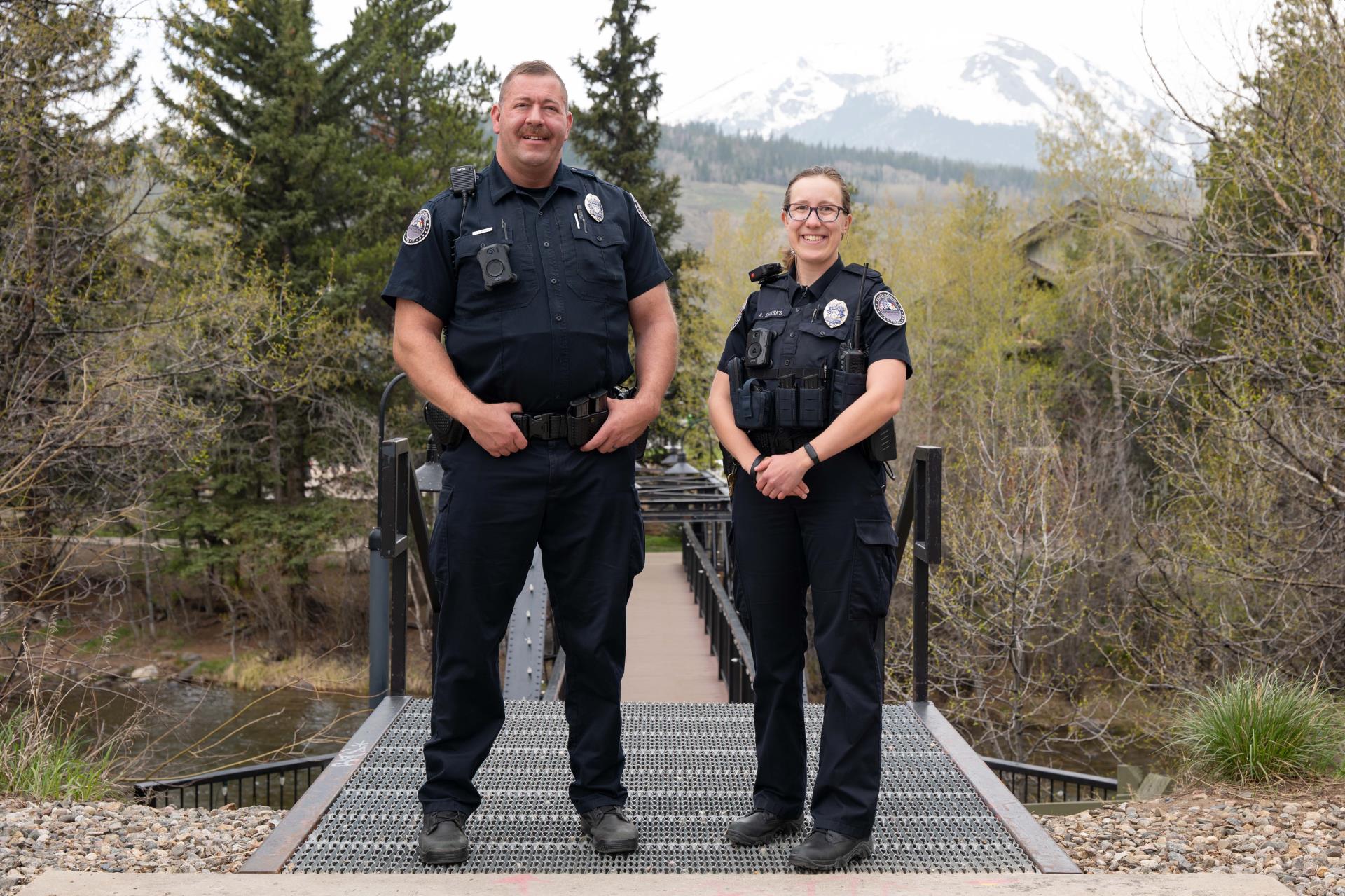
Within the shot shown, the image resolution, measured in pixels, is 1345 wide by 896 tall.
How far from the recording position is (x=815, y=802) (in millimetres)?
3285

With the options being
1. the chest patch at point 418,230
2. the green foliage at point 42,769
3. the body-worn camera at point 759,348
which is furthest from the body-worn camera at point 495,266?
the green foliage at point 42,769

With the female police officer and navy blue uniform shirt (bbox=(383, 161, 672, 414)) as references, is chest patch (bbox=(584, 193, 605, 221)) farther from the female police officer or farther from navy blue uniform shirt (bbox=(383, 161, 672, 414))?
the female police officer

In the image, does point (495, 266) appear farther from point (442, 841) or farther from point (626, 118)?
point (626, 118)

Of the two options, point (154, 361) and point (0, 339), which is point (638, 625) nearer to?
point (154, 361)

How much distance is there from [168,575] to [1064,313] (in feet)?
81.6

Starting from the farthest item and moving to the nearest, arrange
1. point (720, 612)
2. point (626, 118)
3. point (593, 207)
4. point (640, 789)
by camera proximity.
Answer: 1. point (626, 118)
2. point (720, 612)
3. point (640, 789)
4. point (593, 207)

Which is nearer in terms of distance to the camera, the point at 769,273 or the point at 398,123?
the point at 769,273

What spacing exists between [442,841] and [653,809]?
0.76 m

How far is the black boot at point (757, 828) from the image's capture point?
333 centimetres

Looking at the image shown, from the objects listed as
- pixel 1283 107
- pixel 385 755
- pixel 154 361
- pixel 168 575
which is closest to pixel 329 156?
pixel 154 361

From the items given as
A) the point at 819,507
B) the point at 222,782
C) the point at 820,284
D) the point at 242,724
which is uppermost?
the point at 820,284

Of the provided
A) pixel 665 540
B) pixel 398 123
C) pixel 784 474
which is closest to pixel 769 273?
pixel 784 474

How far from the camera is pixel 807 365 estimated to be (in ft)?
10.8

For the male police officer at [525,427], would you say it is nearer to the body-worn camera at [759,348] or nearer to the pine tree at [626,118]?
the body-worn camera at [759,348]
